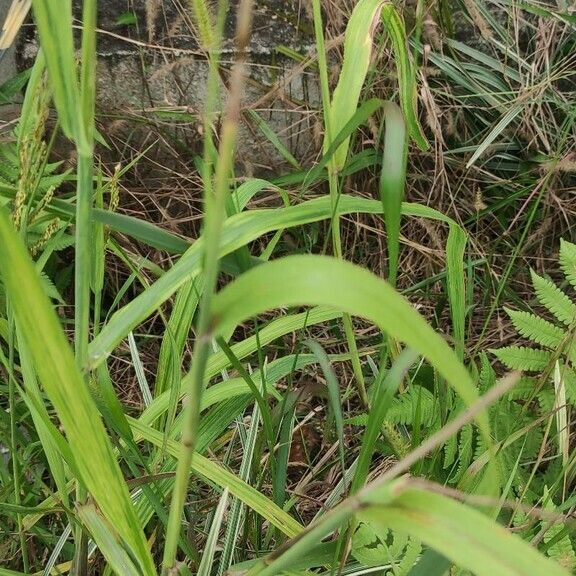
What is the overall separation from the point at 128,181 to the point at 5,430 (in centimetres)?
89

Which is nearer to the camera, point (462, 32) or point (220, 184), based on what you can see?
point (220, 184)

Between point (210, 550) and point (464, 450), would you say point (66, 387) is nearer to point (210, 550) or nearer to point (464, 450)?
point (210, 550)

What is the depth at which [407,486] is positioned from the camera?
318mm

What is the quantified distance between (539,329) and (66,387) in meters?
0.78

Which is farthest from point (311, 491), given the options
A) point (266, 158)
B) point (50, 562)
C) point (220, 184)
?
point (220, 184)

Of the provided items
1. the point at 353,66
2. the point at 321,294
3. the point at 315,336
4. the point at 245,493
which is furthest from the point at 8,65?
the point at 321,294

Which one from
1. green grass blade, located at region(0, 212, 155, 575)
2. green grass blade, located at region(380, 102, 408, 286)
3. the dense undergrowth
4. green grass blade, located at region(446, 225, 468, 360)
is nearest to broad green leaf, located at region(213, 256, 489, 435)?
the dense undergrowth

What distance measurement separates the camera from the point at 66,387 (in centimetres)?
48

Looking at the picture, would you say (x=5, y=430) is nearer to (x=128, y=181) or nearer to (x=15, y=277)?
(x=15, y=277)

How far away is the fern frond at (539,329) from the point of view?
104 centimetres

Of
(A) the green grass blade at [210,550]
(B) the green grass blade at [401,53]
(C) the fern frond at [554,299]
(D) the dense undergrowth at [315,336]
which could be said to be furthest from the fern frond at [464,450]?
(B) the green grass blade at [401,53]

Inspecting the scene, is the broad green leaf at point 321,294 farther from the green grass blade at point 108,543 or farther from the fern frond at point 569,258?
the fern frond at point 569,258

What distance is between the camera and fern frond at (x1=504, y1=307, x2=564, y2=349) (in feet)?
3.40

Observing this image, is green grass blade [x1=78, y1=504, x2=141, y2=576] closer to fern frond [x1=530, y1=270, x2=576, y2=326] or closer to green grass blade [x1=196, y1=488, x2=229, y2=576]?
green grass blade [x1=196, y1=488, x2=229, y2=576]
